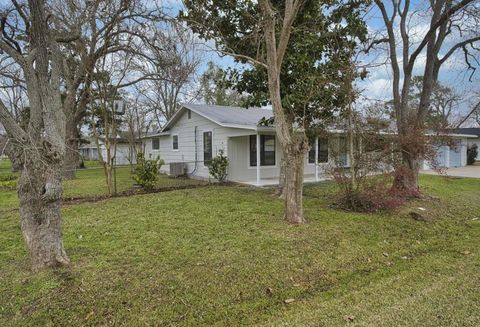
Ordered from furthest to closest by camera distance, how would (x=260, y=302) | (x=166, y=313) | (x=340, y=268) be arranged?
(x=340, y=268), (x=260, y=302), (x=166, y=313)

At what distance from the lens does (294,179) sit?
19.6 feet

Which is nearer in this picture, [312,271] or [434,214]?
[312,271]

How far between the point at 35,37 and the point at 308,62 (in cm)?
720

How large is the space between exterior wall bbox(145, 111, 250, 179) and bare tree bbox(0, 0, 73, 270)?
870 centimetres

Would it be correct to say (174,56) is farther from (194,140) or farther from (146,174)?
(194,140)

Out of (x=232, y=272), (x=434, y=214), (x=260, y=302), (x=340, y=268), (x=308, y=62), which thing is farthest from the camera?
(x=308, y=62)

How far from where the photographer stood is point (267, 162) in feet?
46.8

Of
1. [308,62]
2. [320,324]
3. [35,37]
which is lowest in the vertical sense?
[320,324]

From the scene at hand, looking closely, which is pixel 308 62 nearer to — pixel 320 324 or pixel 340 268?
pixel 340 268

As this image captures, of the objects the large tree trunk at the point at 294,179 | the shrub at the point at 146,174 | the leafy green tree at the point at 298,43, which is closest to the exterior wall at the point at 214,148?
the leafy green tree at the point at 298,43

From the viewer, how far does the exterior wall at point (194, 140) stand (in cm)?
1372

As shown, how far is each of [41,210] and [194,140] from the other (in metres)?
12.2

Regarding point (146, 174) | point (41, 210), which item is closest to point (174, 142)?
point (146, 174)

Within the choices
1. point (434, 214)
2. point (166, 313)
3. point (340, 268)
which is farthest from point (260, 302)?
point (434, 214)
